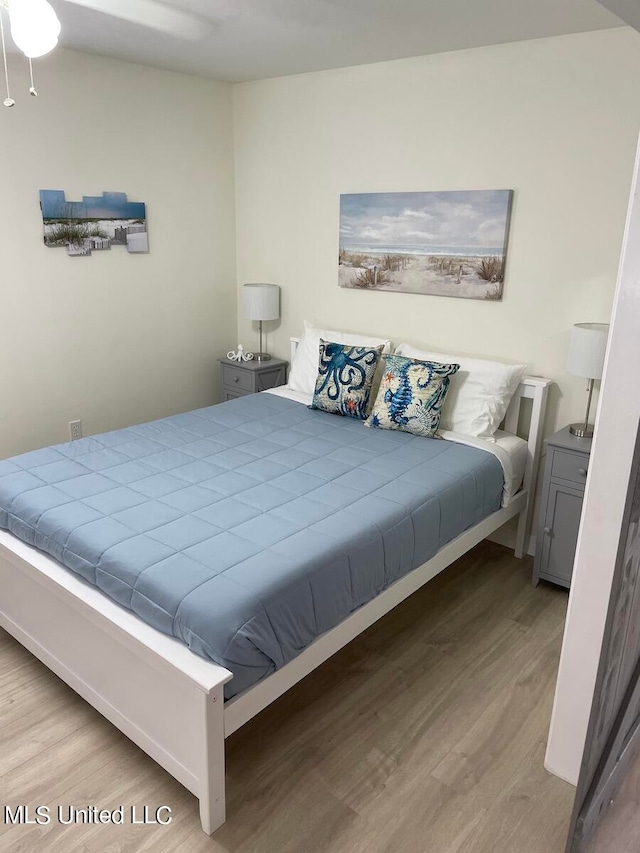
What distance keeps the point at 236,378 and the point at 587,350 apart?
2236 mm

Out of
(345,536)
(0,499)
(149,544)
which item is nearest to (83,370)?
(0,499)

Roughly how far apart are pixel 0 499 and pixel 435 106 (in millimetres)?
2748

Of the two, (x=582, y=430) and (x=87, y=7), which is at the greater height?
(x=87, y=7)

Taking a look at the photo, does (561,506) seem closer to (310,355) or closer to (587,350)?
(587,350)

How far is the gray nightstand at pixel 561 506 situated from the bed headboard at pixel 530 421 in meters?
0.18

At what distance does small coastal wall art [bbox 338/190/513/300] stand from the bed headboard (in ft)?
1.64

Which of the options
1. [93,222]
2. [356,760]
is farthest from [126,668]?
[93,222]

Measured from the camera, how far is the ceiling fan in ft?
6.64

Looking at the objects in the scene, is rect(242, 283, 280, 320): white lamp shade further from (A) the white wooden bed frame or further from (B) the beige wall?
(A) the white wooden bed frame

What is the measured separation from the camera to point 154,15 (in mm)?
2736

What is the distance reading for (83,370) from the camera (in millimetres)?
3787

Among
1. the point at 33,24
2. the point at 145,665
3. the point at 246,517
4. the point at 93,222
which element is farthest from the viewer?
the point at 93,222

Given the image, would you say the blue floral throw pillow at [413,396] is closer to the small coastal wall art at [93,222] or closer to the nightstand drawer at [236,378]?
the nightstand drawer at [236,378]

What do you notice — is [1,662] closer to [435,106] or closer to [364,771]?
[364,771]
